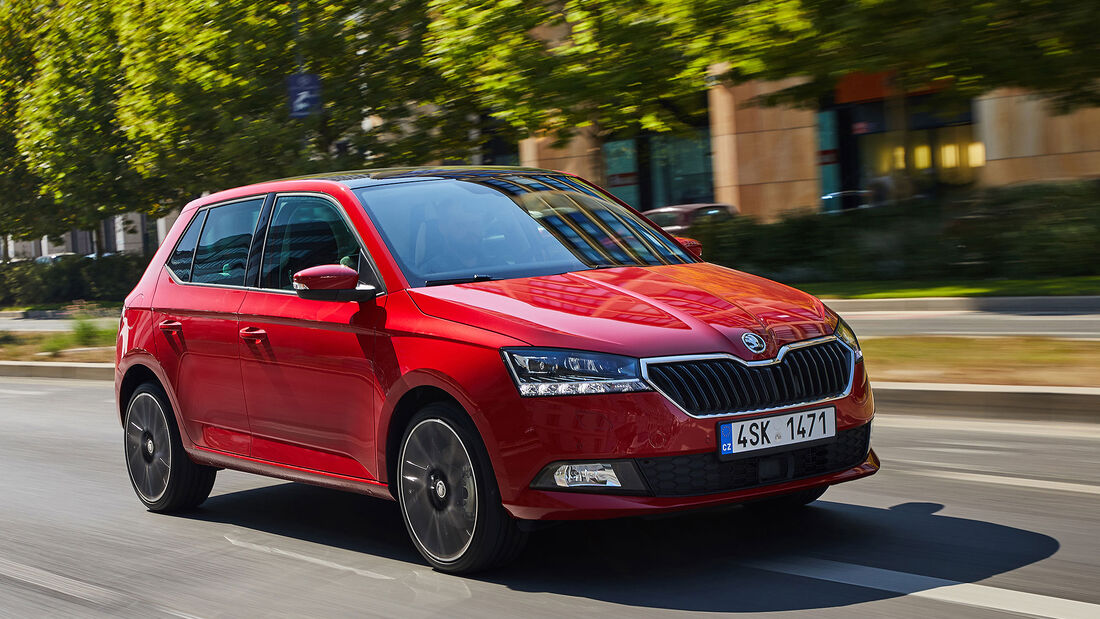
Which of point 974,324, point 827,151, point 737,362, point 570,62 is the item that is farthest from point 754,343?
point 827,151

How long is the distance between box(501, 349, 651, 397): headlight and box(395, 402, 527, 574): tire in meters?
0.34

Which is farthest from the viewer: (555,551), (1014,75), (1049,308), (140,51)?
(140,51)

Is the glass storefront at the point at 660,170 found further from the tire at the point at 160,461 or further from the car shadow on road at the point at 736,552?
the car shadow on road at the point at 736,552

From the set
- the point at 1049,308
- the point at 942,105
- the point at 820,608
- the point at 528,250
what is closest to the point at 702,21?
the point at 942,105

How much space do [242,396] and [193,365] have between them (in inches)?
20.3

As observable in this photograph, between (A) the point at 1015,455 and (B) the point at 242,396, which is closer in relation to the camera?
(B) the point at 242,396

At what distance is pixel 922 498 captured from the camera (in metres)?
6.12

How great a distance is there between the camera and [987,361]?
9852 millimetres

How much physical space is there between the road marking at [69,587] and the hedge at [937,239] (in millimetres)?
16641

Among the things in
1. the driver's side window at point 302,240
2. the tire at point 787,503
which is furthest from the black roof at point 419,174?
the tire at point 787,503

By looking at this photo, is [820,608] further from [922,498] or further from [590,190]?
[590,190]

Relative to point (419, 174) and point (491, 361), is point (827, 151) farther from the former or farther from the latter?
point (491, 361)

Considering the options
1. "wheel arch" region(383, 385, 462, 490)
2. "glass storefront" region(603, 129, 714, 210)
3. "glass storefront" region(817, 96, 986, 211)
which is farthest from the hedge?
"wheel arch" region(383, 385, 462, 490)

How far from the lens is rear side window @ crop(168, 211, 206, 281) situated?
693 cm
